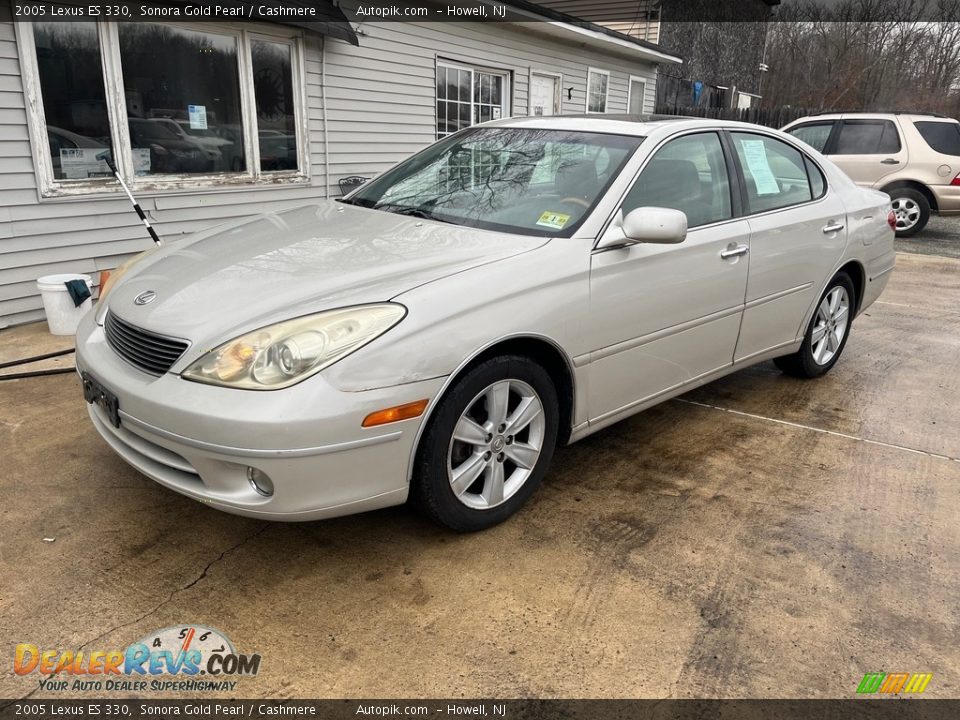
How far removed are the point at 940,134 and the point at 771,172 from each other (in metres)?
9.14

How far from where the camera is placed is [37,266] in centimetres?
572

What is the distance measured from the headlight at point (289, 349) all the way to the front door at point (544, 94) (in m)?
9.32

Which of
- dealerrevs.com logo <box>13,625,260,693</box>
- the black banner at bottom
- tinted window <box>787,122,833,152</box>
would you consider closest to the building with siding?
dealerrevs.com logo <box>13,625,260,693</box>

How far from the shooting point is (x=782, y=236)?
398 cm

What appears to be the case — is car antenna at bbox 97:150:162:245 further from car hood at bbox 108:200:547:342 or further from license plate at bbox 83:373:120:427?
license plate at bbox 83:373:120:427

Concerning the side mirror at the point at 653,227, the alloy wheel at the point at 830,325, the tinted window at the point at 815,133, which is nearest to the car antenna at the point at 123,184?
the side mirror at the point at 653,227

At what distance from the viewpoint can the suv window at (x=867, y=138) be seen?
36.9ft

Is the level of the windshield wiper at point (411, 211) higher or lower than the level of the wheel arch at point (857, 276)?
higher

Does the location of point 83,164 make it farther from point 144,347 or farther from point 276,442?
point 276,442

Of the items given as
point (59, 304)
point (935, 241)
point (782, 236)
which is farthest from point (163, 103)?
point (935, 241)

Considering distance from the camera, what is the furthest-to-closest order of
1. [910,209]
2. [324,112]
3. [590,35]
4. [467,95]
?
1. [910,209]
2. [590,35]
3. [467,95]
4. [324,112]

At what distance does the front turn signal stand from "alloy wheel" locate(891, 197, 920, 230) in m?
11.4

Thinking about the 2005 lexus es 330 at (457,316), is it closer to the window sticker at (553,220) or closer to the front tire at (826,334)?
the window sticker at (553,220)

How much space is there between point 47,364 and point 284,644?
11.0 feet
